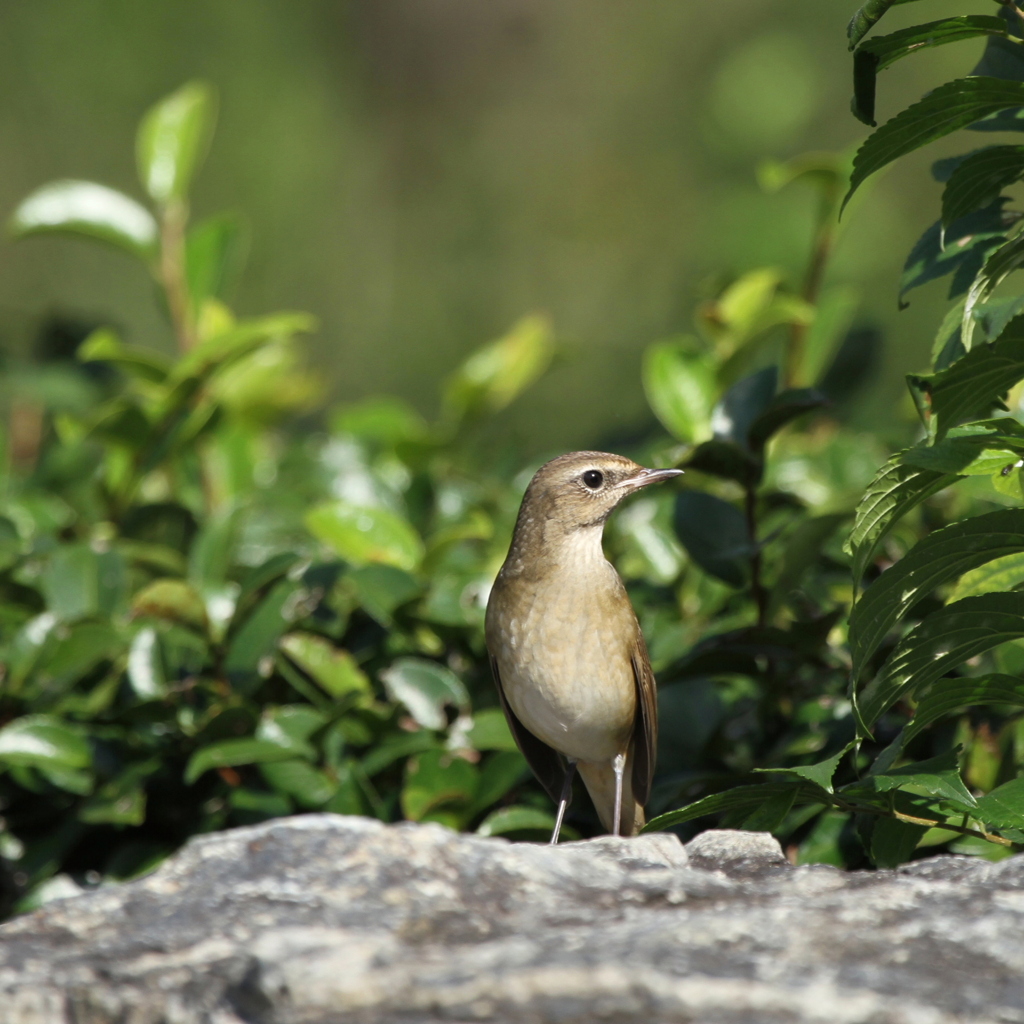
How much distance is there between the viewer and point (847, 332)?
17.8 ft

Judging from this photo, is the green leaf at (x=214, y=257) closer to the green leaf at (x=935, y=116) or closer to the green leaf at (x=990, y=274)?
the green leaf at (x=935, y=116)

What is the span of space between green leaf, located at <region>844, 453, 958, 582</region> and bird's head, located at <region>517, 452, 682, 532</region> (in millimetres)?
1621

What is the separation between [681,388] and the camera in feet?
13.8

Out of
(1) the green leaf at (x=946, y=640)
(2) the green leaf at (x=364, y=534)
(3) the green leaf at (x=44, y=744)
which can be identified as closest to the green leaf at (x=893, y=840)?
(1) the green leaf at (x=946, y=640)

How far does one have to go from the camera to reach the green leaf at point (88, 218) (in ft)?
14.1

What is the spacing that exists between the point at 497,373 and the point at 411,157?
6.83 metres

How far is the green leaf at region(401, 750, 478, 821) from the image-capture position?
10.3ft

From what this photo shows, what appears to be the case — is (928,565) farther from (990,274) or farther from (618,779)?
(618,779)

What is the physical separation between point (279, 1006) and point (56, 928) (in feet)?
1.68

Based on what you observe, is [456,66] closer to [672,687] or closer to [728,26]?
[728,26]

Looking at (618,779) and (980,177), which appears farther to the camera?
(618,779)

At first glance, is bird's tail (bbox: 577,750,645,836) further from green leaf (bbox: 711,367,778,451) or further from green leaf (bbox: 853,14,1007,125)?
green leaf (bbox: 853,14,1007,125)

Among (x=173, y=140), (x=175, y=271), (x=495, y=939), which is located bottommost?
(x=495, y=939)

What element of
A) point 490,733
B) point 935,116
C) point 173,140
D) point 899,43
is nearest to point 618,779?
point 490,733
